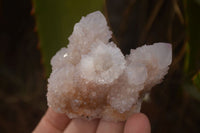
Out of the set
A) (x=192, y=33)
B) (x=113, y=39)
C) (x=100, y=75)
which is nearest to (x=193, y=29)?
(x=192, y=33)

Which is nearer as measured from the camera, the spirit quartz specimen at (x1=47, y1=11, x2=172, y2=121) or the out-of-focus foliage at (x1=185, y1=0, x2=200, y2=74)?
the spirit quartz specimen at (x1=47, y1=11, x2=172, y2=121)

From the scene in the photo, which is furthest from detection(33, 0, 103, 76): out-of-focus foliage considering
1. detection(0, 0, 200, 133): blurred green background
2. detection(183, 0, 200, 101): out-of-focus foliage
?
detection(183, 0, 200, 101): out-of-focus foliage

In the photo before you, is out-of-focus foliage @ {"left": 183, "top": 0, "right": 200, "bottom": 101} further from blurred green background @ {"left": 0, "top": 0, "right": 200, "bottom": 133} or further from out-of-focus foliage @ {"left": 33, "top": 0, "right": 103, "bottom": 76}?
out-of-focus foliage @ {"left": 33, "top": 0, "right": 103, "bottom": 76}

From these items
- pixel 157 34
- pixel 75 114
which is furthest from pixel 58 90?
pixel 157 34

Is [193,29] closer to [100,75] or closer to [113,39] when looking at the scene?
[113,39]

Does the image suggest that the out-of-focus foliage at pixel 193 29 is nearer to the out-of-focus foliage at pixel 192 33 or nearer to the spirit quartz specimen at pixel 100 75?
the out-of-focus foliage at pixel 192 33

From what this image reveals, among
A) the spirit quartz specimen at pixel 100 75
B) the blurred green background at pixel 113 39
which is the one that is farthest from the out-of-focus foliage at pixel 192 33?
the spirit quartz specimen at pixel 100 75

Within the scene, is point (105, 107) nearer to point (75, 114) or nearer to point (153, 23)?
point (75, 114)
